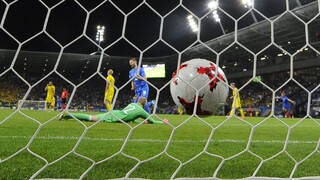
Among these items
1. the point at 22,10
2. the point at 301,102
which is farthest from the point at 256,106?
the point at 22,10

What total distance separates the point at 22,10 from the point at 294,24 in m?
11.0

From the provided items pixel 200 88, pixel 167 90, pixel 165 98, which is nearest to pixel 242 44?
pixel 165 98

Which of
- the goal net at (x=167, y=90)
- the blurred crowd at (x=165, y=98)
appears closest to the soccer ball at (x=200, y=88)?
the goal net at (x=167, y=90)

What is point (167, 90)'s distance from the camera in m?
3.65

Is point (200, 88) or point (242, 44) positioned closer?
point (200, 88)

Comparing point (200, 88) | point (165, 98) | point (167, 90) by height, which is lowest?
point (165, 98)

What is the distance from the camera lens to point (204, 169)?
164 centimetres

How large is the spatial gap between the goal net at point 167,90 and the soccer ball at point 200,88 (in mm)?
11

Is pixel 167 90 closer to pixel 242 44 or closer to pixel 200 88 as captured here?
pixel 200 88

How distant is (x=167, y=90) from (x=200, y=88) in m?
1.15

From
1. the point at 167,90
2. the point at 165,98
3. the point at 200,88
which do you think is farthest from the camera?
the point at 165,98

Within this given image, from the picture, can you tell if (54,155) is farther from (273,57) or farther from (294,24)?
(273,57)

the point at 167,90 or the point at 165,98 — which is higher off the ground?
the point at 167,90

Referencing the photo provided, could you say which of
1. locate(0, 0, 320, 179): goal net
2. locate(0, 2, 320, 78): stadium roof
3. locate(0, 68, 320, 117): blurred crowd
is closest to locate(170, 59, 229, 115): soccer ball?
locate(0, 0, 320, 179): goal net
